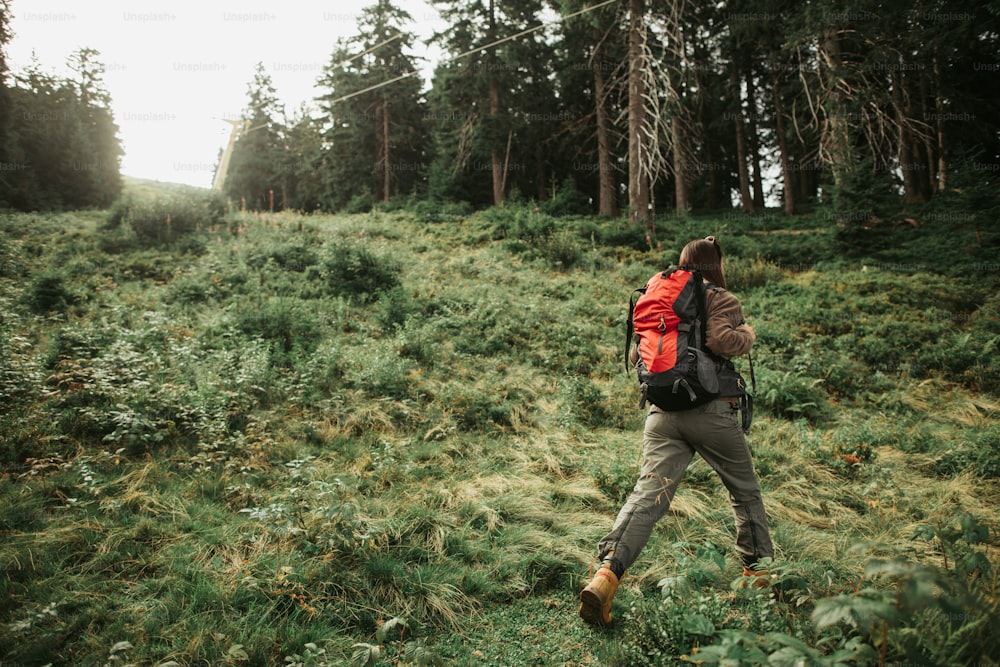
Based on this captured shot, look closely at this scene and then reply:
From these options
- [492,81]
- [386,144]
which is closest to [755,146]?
[492,81]

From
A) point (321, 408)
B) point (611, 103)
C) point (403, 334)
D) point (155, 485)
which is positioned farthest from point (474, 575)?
point (611, 103)

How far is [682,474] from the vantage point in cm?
294

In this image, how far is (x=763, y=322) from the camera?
8.61 meters

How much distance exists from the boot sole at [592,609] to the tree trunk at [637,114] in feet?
42.3

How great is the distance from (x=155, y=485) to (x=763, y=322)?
9.12 metres

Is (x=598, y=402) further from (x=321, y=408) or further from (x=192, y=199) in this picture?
(x=192, y=199)

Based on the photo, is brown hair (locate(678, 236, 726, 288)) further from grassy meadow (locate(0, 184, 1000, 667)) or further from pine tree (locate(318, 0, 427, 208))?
pine tree (locate(318, 0, 427, 208))

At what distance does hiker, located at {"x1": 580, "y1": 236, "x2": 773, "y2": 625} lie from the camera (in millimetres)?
2846

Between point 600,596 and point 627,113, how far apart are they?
70.3ft

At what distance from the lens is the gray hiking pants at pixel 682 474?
288 centimetres

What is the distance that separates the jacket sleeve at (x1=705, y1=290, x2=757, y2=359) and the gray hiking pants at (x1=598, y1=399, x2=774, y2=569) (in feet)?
1.12

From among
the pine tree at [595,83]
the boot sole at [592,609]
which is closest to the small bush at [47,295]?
the boot sole at [592,609]

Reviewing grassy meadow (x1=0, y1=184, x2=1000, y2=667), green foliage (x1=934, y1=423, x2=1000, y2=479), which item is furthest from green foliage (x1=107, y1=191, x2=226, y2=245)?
green foliage (x1=934, y1=423, x2=1000, y2=479)

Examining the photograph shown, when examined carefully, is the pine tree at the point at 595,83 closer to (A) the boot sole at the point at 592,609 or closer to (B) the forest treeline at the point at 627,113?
(B) the forest treeline at the point at 627,113
